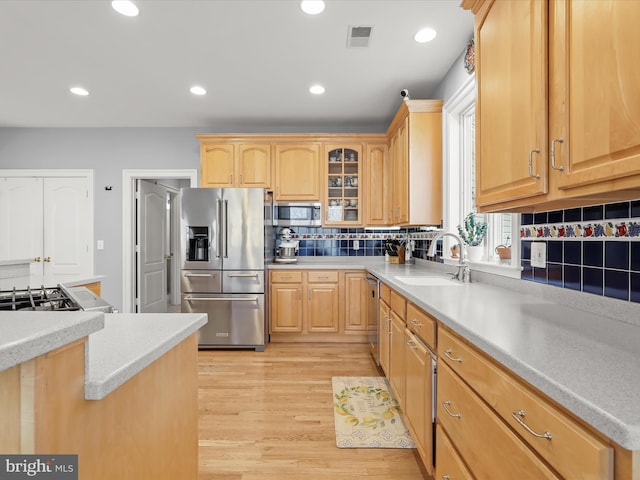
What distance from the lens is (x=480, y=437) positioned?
108cm

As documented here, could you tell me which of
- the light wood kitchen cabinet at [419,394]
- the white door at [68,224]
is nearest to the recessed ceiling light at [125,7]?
the light wood kitchen cabinet at [419,394]

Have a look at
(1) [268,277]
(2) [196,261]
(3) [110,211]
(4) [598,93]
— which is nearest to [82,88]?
(3) [110,211]

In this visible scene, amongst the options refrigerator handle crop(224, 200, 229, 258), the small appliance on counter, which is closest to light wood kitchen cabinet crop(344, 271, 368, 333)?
the small appliance on counter

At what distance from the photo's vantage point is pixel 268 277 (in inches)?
151

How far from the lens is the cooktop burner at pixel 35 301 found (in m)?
1.10

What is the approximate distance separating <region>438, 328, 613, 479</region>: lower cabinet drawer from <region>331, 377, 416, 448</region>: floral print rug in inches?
43.7

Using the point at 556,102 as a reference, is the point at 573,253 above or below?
below

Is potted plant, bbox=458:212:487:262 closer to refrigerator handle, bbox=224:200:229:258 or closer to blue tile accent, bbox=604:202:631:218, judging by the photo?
blue tile accent, bbox=604:202:631:218

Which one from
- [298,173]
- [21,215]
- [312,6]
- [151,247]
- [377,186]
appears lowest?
[151,247]

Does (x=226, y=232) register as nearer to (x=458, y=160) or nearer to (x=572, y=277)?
(x=458, y=160)

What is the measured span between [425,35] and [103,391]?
2.77m

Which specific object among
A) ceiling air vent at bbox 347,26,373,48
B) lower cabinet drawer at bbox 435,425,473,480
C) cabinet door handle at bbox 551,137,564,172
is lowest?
lower cabinet drawer at bbox 435,425,473,480

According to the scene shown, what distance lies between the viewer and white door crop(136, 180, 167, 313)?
467 centimetres

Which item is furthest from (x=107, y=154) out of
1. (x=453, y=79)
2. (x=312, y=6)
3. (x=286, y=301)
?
(x=453, y=79)
